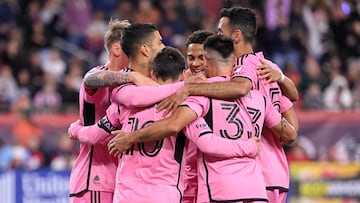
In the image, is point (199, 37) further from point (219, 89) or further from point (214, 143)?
point (214, 143)

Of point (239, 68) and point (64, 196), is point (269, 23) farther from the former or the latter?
point (239, 68)

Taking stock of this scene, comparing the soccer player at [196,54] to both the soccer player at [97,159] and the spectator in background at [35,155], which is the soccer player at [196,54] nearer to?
the soccer player at [97,159]

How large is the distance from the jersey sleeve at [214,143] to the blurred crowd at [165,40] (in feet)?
32.6

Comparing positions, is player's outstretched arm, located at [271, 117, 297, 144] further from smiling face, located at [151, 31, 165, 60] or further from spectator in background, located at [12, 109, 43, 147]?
spectator in background, located at [12, 109, 43, 147]

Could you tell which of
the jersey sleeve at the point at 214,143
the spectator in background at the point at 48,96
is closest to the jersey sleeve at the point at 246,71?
the jersey sleeve at the point at 214,143

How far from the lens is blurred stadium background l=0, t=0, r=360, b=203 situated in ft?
48.0

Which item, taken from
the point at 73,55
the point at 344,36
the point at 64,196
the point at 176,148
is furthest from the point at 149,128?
the point at 344,36

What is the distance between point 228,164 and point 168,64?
0.85 m

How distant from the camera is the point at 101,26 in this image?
20516 mm

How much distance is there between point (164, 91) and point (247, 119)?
2.10ft

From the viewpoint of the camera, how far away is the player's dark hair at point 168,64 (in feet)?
25.2

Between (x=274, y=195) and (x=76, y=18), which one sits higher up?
(x=76, y=18)

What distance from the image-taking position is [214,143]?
7441mm

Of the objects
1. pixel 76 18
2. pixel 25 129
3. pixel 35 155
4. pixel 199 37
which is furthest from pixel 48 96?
pixel 199 37
